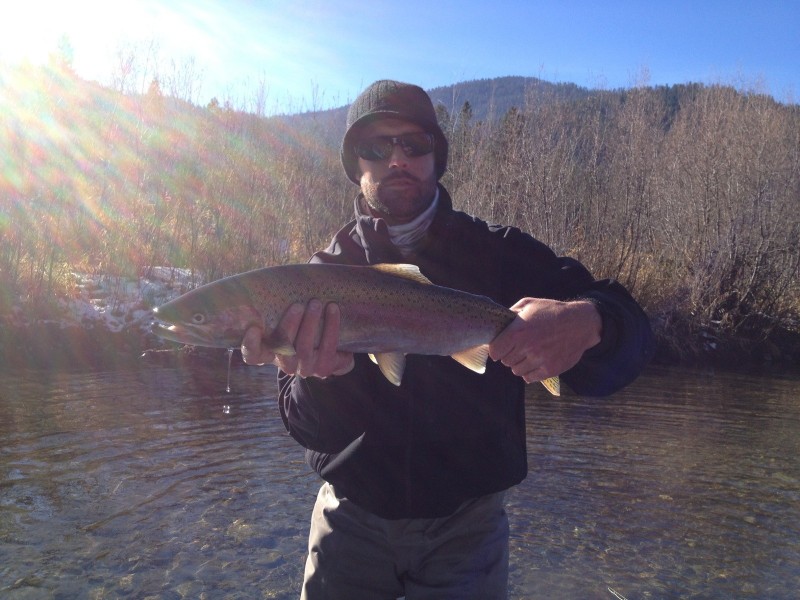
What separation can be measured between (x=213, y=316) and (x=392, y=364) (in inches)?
31.4

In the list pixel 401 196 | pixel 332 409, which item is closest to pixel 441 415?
pixel 332 409

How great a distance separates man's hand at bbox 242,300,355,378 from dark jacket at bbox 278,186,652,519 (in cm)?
16

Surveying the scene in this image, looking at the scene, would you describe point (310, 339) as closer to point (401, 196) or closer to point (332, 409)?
point (332, 409)

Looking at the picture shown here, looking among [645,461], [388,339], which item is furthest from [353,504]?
[645,461]

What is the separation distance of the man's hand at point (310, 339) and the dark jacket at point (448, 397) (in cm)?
16

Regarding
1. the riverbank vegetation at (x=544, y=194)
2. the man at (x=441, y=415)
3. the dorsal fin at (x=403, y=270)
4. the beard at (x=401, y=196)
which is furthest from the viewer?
the riverbank vegetation at (x=544, y=194)

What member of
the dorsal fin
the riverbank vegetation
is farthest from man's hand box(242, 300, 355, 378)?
the riverbank vegetation

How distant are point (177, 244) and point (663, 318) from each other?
1355 cm

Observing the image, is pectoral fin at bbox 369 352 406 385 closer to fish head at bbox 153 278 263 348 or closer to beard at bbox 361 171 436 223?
fish head at bbox 153 278 263 348

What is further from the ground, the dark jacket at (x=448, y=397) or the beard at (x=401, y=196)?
the beard at (x=401, y=196)

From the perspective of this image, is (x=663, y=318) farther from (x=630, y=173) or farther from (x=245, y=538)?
(x=245, y=538)

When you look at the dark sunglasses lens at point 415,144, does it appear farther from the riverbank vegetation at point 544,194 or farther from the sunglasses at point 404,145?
the riverbank vegetation at point 544,194

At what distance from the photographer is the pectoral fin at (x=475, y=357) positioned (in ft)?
8.93

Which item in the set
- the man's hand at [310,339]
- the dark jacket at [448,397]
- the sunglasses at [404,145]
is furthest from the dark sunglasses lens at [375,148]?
the man's hand at [310,339]
